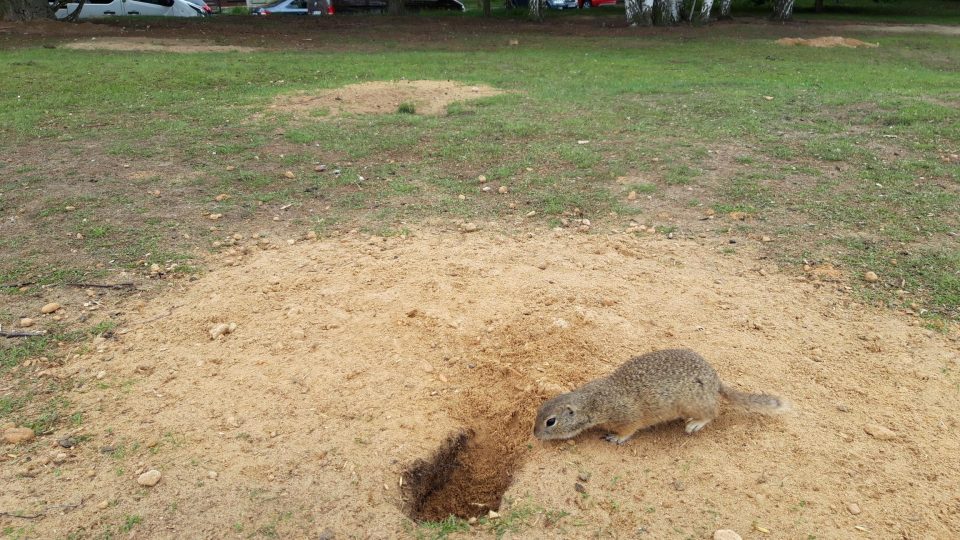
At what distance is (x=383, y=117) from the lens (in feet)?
30.9

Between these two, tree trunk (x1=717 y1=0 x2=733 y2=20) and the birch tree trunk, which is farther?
tree trunk (x1=717 y1=0 x2=733 y2=20)

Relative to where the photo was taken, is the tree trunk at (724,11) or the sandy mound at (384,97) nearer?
the sandy mound at (384,97)

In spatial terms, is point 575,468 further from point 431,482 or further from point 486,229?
point 486,229

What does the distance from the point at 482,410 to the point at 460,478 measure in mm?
404

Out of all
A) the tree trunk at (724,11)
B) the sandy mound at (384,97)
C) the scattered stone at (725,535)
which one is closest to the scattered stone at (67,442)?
the scattered stone at (725,535)

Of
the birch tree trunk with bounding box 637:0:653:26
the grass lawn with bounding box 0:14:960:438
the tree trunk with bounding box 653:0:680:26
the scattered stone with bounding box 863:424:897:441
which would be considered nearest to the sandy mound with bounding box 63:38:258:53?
the grass lawn with bounding box 0:14:960:438

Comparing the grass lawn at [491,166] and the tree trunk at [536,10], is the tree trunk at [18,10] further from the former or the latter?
the tree trunk at [536,10]

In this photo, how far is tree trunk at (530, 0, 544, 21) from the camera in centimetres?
2409

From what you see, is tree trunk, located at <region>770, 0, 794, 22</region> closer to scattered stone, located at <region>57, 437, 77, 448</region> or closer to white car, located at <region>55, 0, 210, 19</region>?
white car, located at <region>55, 0, 210, 19</region>

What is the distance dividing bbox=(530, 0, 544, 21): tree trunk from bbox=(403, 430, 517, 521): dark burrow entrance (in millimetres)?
22502

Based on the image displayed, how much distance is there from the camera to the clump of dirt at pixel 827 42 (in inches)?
712

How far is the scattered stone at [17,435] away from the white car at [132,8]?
78.9 ft

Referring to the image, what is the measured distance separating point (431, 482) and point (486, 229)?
2.74 m

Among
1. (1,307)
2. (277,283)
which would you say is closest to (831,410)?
(277,283)
